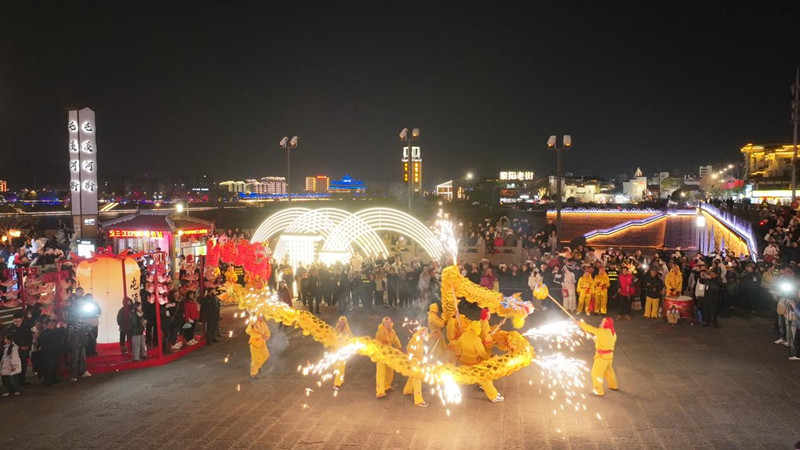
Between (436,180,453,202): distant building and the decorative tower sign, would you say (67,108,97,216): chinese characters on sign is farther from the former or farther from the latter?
(436,180,453,202): distant building

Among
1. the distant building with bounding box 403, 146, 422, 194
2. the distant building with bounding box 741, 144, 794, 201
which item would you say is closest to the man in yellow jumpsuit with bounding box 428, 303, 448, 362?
the distant building with bounding box 403, 146, 422, 194

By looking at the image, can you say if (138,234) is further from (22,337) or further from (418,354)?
(418,354)

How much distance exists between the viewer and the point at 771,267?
1445 centimetres

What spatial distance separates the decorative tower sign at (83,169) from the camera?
21.4 meters

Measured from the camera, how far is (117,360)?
11.4 m

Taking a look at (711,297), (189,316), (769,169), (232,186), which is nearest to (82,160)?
(189,316)

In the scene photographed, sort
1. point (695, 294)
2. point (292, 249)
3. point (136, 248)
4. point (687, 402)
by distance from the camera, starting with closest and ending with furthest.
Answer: point (687, 402), point (695, 294), point (292, 249), point (136, 248)

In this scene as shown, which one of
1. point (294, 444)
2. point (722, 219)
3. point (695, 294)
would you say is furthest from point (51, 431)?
point (722, 219)

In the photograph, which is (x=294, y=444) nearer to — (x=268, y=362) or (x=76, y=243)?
(x=268, y=362)

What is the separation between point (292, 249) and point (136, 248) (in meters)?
6.73

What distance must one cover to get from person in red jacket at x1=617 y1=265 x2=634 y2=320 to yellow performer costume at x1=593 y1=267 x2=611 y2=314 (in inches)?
18.3

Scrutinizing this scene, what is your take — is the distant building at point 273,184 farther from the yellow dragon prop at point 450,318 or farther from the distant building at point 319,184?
the yellow dragon prop at point 450,318

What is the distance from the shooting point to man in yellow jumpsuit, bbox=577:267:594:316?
→ 14979mm

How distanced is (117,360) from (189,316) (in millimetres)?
1694
